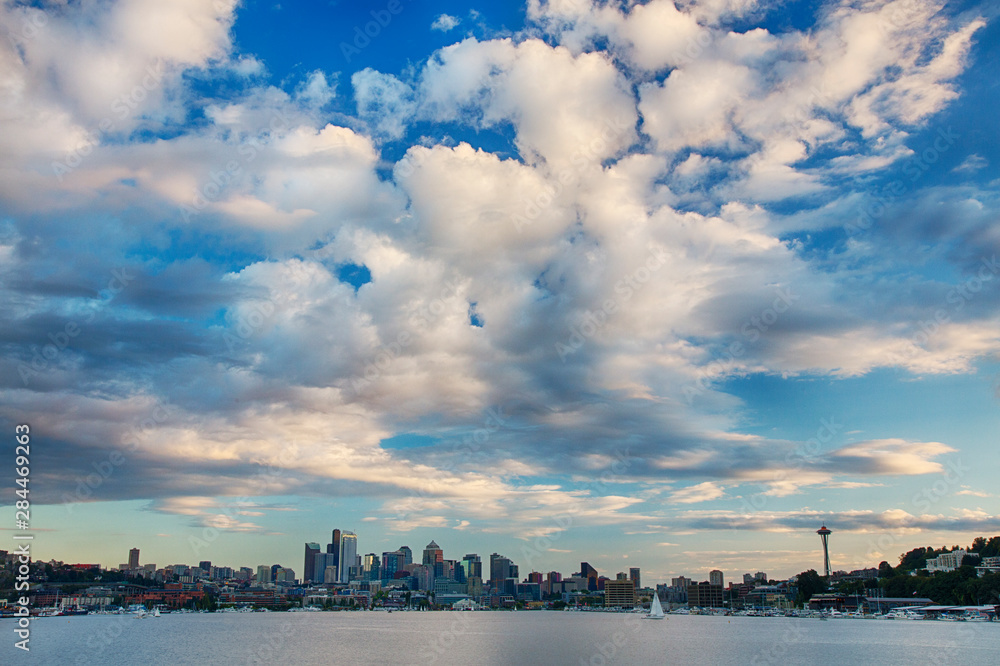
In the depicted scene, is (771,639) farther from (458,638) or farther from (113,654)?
(113,654)

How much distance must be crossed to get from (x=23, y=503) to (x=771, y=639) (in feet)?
433

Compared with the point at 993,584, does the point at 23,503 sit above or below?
above

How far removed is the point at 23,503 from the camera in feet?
111

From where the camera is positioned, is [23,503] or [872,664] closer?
[23,503]

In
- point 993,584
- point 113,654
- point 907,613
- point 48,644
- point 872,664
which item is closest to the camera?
point 872,664

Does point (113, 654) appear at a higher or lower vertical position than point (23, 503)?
lower

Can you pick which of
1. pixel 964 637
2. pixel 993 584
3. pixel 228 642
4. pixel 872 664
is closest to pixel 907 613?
pixel 993 584

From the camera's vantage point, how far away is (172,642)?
121m

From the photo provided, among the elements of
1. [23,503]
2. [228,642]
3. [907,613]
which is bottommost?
[907,613]

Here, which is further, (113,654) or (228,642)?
(228,642)

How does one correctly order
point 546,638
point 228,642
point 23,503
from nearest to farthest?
1. point 23,503
2. point 228,642
3. point 546,638

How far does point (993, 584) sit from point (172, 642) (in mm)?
190931

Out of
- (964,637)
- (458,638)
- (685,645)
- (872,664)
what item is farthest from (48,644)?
(964,637)

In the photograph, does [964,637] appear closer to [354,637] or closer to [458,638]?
[458,638]
